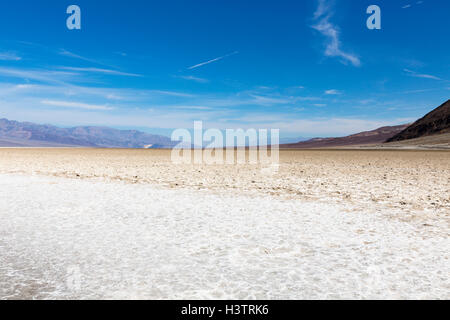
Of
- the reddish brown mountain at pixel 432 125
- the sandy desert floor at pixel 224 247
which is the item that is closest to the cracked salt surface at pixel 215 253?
the sandy desert floor at pixel 224 247

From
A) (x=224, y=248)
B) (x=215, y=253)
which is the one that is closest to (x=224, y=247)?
(x=224, y=248)

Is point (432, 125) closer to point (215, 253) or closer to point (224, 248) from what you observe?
point (224, 248)

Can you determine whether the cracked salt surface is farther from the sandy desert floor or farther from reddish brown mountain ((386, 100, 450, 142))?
reddish brown mountain ((386, 100, 450, 142))

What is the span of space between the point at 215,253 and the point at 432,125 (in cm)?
15743

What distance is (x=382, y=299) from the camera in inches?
147

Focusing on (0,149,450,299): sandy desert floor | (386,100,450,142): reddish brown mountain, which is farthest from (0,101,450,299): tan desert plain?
(386,100,450,142): reddish brown mountain

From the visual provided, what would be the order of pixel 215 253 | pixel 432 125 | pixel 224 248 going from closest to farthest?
pixel 215 253
pixel 224 248
pixel 432 125

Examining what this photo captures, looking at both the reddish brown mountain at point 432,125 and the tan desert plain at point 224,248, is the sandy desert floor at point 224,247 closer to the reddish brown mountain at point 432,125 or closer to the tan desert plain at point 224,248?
the tan desert plain at point 224,248

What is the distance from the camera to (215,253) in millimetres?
5324

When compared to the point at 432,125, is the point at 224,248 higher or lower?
lower

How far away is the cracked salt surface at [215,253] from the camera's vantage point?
13.0 feet

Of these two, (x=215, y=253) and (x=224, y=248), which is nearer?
(x=215, y=253)

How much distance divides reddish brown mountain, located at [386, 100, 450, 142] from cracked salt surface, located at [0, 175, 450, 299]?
142 m
